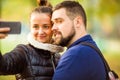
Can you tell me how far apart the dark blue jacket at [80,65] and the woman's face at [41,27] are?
9.3 inches

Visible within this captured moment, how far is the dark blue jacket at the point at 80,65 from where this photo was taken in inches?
50.8

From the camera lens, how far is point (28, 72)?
153 cm

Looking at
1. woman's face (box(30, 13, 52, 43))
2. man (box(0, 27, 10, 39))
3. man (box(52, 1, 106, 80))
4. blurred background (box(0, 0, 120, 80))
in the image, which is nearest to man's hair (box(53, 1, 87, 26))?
man (box(52, 1, 106, 80))

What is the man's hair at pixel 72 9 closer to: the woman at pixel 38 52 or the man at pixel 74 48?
the man at pixel 74 48

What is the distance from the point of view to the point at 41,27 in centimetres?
155

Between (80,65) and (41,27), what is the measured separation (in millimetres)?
333

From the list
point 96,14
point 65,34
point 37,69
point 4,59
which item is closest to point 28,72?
point 37,69

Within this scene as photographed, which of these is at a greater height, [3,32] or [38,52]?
[3,32]

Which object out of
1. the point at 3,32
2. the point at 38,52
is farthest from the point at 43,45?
the point at 3,32

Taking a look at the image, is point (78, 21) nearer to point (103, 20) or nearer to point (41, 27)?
point (41, 27)

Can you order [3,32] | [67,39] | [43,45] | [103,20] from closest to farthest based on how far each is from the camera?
1. [3,32]
2. [67,39]
3. [43,45]
4. [103,20]

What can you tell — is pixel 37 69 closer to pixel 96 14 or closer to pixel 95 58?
pixel 95 58

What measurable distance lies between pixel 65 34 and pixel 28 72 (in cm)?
25

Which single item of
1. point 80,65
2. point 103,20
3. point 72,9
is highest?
point 72,9
